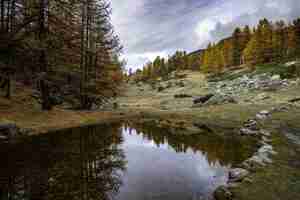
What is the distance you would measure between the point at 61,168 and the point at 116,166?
7.12 feet

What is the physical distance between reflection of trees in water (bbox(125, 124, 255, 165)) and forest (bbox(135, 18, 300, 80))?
51439mm

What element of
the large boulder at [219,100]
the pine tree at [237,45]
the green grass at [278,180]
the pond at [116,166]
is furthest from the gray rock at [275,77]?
the pine tree at [237,45]

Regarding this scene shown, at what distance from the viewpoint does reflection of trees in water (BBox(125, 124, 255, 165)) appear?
1063 cm

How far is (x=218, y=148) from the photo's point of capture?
12445 millimetres

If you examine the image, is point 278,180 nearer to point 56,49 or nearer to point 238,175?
point 238,175

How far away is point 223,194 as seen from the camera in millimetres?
6438

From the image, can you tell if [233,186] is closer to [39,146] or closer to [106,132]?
[39,146]

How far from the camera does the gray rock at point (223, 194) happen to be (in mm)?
6258

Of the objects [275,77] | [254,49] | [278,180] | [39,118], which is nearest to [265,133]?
[278,180]

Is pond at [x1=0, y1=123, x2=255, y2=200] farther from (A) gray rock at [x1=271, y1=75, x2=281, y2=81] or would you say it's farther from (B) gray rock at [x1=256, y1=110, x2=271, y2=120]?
(A) gray rock at [x1=271, y1=75, x2=281, y2=81]

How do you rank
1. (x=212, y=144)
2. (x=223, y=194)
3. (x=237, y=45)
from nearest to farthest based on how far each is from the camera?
(x=223, y=194) → (x=212, y=144) → (x=237, y=45)

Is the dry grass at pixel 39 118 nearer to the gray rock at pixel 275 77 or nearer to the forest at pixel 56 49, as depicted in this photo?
the forest at pixel 56 49

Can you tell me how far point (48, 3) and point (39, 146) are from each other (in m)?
12.8

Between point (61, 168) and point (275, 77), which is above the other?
point (275, 77)
